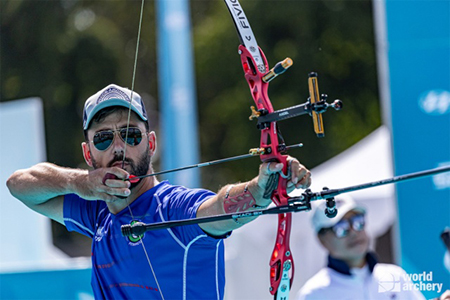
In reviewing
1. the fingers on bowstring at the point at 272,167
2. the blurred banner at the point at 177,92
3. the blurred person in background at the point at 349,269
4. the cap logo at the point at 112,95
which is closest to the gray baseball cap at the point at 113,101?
the cap logo at the point at 112,95

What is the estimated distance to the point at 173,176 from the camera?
520 cm

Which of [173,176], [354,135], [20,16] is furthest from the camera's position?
[354,135]

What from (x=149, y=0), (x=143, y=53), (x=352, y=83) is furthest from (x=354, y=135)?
(x=149, y=0)

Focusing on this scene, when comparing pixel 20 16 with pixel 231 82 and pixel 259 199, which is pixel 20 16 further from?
pixel 259 199

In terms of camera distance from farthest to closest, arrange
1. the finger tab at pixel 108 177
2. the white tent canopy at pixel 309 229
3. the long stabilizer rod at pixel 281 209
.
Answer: the white tent canopy at pixel 309 229
the finger tab at pixel 108 177
the long stabilizer rod at pixel 281 209

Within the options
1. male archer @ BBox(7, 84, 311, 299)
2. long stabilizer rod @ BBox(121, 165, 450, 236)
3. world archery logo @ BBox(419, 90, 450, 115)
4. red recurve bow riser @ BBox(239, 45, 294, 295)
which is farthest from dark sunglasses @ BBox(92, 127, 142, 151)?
world archery logo @ BBox(419, 90, 450, 115)

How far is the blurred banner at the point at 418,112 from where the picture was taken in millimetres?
3381

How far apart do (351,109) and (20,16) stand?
551cm

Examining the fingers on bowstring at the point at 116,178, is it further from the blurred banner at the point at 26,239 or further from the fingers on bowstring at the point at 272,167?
the blurred banner at the point at 26,239

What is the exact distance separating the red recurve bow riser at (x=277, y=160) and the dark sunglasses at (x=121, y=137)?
0.47m

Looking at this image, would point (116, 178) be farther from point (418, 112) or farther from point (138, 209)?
point (418, 112)

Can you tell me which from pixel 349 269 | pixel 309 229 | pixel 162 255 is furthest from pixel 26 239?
pixel 162 255

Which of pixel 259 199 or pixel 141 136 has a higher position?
pixel 141 136

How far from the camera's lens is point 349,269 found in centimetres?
328
